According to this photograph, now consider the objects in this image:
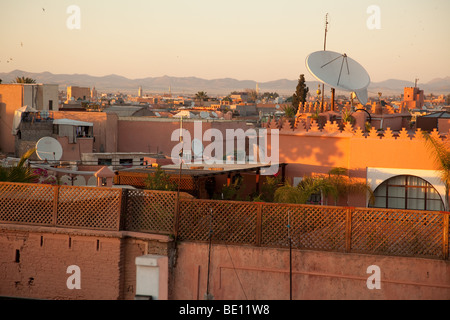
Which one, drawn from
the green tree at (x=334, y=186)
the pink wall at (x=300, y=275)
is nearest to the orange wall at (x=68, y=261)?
the pink wall at (x=300, y=275)

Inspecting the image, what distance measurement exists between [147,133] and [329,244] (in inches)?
821

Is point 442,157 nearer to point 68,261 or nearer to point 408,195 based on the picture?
point 408,195

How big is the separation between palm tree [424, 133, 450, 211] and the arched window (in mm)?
308

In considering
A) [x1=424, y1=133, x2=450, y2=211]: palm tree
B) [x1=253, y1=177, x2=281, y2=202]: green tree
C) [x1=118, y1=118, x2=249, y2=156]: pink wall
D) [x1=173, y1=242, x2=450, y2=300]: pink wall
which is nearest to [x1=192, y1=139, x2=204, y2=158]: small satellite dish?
[x1=118, y1=118, x2=249, y2=156]: pink wall

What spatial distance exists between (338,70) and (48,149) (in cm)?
1006

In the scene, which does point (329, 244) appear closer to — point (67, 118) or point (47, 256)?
point (47, 256)

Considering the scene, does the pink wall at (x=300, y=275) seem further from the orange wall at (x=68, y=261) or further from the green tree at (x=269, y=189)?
the green tree at (x=269, y=189)

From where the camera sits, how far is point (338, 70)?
1666 cm

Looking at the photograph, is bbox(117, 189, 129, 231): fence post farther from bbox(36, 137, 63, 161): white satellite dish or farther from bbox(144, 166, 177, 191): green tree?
bbox(36, 137, 63, 161): white satellite dish
